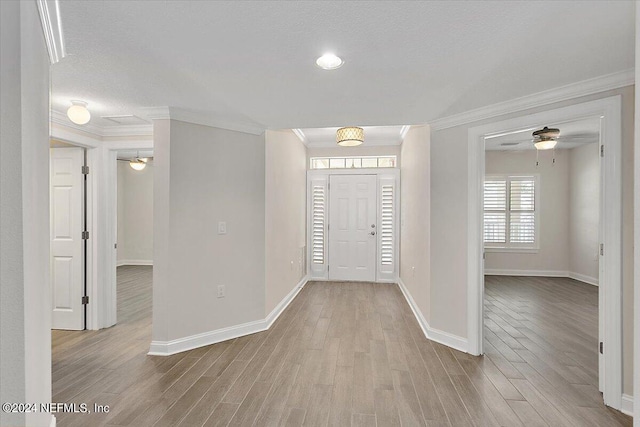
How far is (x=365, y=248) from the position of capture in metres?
6.40

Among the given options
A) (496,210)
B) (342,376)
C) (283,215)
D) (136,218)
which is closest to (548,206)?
(496,210)

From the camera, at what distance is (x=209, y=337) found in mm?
3461

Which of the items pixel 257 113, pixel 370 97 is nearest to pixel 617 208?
pixel 370 97

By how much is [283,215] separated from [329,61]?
287 cm

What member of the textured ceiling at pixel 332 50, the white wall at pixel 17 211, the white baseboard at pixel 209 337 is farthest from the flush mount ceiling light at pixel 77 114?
the white baseboard at pixel 209 337

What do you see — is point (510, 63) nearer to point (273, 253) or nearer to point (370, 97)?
point (370, 97)

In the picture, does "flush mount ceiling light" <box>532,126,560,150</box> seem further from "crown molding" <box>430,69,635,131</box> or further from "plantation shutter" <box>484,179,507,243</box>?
"plantation shutter" <box>484,179,507,243</box>

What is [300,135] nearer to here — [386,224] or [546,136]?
[386,224]

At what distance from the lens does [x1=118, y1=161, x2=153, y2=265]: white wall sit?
8.45 m

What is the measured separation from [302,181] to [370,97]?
3479 millimetres

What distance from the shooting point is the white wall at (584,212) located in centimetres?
604

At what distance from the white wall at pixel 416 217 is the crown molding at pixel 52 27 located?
3.25 meters

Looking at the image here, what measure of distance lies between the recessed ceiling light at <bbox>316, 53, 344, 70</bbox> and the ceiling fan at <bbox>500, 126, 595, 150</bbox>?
321cm

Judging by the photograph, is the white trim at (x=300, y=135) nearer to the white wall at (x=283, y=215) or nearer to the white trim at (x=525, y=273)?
the white wall at (x=283, y=215)
